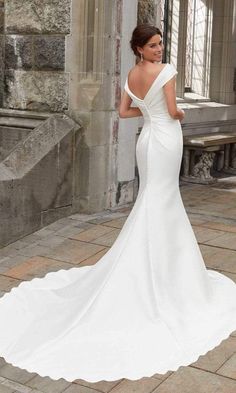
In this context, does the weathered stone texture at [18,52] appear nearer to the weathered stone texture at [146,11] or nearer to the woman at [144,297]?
the weathered stone texture at [146,11]

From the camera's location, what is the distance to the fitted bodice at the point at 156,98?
3781 mm

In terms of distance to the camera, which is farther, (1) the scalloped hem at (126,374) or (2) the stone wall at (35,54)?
(2) the stone wall at (35,54)

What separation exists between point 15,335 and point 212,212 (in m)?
3.69

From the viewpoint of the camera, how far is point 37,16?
6629 mm

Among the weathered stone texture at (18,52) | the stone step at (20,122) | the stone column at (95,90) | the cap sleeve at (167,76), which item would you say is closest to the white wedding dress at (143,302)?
the cap sleeve at (167,76)

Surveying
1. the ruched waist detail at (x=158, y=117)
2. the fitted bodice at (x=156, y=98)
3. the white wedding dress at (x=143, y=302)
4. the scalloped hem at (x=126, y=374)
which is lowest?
the scalloped hem at (x=126, y=374)

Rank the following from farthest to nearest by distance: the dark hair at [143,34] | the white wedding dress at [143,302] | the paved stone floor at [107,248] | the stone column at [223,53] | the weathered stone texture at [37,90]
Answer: the stone column at [223,53] < the weathered stone texture at [37,90] < the dark hair at [143,34] < the white wedding dress at [143,302] < the paved stone floor at [107,248]

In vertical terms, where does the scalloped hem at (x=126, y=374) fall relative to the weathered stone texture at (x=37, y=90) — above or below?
below

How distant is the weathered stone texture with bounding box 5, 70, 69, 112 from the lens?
664cm

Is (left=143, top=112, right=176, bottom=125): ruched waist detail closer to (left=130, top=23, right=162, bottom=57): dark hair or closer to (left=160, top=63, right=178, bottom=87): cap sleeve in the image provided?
(left=160, top=63, right=178, bottom=87): cap sleeve

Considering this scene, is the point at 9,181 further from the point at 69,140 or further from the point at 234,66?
the point at 234,66

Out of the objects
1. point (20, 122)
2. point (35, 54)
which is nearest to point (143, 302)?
A: point (20, 122)

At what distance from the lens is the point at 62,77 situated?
6.59 meters

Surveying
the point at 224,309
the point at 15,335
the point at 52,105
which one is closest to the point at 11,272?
the point at 15,335
